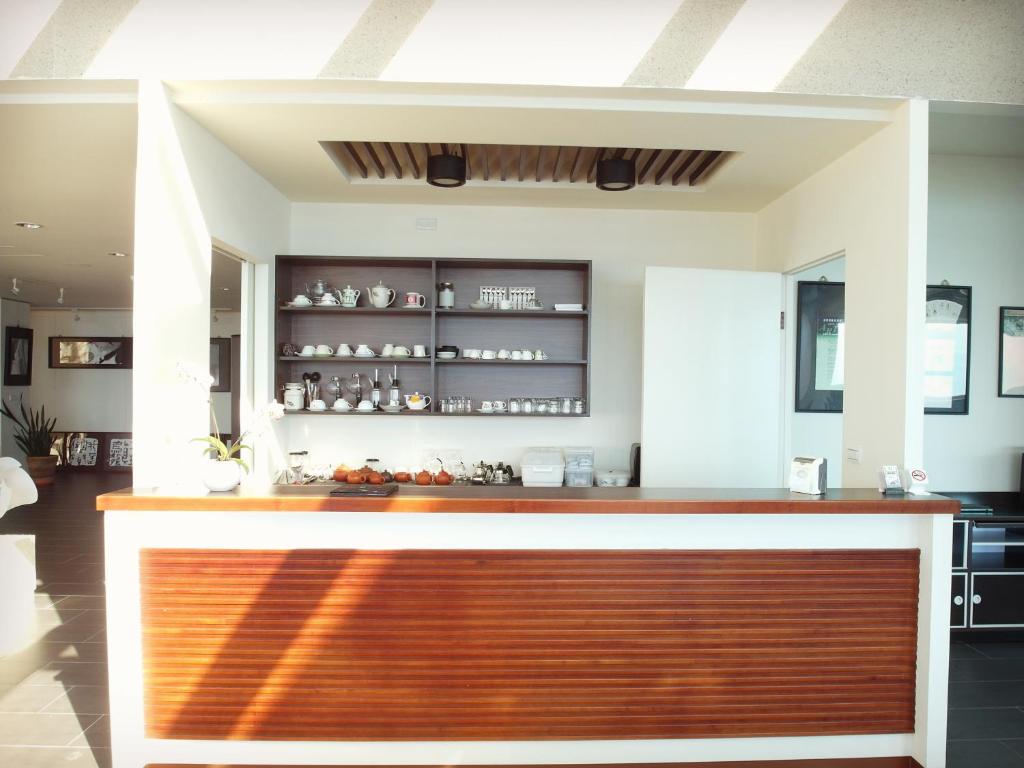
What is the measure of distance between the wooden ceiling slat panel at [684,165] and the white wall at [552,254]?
541mm

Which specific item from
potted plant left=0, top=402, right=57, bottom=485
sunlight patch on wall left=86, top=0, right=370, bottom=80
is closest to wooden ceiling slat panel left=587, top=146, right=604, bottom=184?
sunlight patch on wall left=86, top=0, right=370, bottom=80

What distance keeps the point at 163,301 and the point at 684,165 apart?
3068 millimetres

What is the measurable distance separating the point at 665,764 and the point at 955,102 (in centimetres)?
313

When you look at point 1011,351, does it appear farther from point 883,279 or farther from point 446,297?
point 446,297

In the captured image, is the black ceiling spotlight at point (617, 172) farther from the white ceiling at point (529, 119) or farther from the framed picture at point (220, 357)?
the framed picture at point (220, 357)

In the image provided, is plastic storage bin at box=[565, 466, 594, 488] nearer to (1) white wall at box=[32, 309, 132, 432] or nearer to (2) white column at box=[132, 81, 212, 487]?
(2) white column at box=[132, 81, 212, 487]

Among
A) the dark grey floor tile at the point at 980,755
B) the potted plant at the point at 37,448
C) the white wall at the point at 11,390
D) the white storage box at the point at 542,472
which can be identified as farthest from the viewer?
the white wall at the point at 11,390

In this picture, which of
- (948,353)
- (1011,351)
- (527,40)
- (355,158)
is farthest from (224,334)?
(1011,351)

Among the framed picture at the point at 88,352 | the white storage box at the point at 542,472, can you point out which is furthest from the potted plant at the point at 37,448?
the white storage box at the point at 542,472

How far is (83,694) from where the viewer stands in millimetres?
3262

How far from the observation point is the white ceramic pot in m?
2.66

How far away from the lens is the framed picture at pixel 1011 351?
4.46m

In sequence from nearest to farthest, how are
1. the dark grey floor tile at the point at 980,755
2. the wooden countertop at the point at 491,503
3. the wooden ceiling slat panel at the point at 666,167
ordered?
the wooden countertop at the point at 491,503
the dark grey floor tile at the point at 980,755
the wooden ceiling slat panel at the point at 666,167

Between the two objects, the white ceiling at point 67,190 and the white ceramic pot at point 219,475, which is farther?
the white ceiling at point 67,190
